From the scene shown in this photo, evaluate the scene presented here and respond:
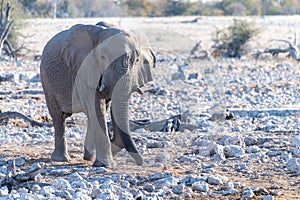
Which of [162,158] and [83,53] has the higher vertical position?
[83,53]

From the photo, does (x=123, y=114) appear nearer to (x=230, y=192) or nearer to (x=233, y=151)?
(x=233, y=151)

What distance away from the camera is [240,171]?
7504 millimetres

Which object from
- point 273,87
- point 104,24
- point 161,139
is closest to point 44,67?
point 104,24

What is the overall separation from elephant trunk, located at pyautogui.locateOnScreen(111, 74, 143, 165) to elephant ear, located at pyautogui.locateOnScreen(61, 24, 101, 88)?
31 cm

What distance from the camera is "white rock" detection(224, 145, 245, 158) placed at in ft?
26.7

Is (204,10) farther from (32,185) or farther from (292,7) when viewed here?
(32,185)

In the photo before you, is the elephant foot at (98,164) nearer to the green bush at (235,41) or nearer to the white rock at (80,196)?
the white rock at (80,196)

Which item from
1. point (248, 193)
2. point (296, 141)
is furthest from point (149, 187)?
point (296, 141)

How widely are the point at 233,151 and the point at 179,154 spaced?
56cm

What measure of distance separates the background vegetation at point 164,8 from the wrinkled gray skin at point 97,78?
1857 inches

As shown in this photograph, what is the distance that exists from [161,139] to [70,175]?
231cm

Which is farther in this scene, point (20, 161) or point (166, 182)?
point (20, 161)

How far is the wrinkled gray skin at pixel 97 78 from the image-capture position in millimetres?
7609

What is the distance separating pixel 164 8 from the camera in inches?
2411
